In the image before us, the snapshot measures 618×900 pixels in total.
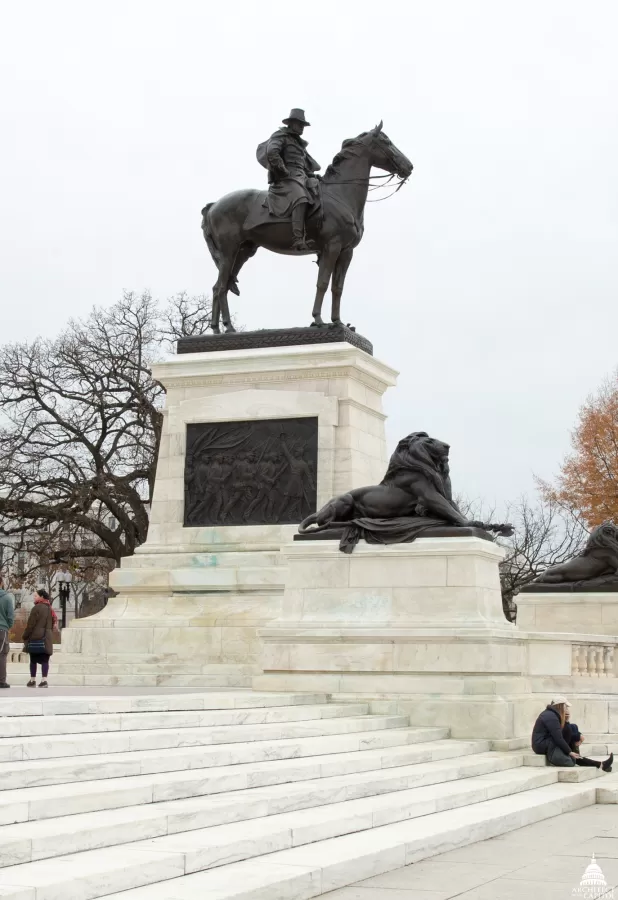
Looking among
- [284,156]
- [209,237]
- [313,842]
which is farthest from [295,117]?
[313,842]

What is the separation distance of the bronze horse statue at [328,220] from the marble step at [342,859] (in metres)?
11.7

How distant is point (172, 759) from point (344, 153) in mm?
14450

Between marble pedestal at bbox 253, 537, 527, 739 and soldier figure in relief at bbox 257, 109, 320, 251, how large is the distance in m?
6.75

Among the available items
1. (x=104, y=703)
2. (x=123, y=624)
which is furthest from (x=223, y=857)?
(x=123, y=624)

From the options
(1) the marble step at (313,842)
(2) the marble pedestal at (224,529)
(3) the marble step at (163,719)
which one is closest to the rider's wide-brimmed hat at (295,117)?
(2) the marble pedestal at (224,529)

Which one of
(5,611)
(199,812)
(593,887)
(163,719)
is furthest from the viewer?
(5,611)

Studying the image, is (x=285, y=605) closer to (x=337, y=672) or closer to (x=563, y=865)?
(x=337, y=672)

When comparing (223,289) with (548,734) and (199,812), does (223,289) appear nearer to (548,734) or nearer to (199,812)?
(548,734)

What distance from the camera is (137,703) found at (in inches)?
472

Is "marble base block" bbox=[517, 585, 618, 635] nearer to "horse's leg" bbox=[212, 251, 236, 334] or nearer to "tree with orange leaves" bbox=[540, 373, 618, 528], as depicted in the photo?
"horse's leg" bbox=[212, 251, 236, 334]

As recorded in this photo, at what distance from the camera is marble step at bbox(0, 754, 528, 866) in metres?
7.48

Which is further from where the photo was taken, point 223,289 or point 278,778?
point 223,289

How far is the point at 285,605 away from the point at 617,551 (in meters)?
8.55

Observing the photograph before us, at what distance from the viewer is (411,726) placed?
1515 cm
